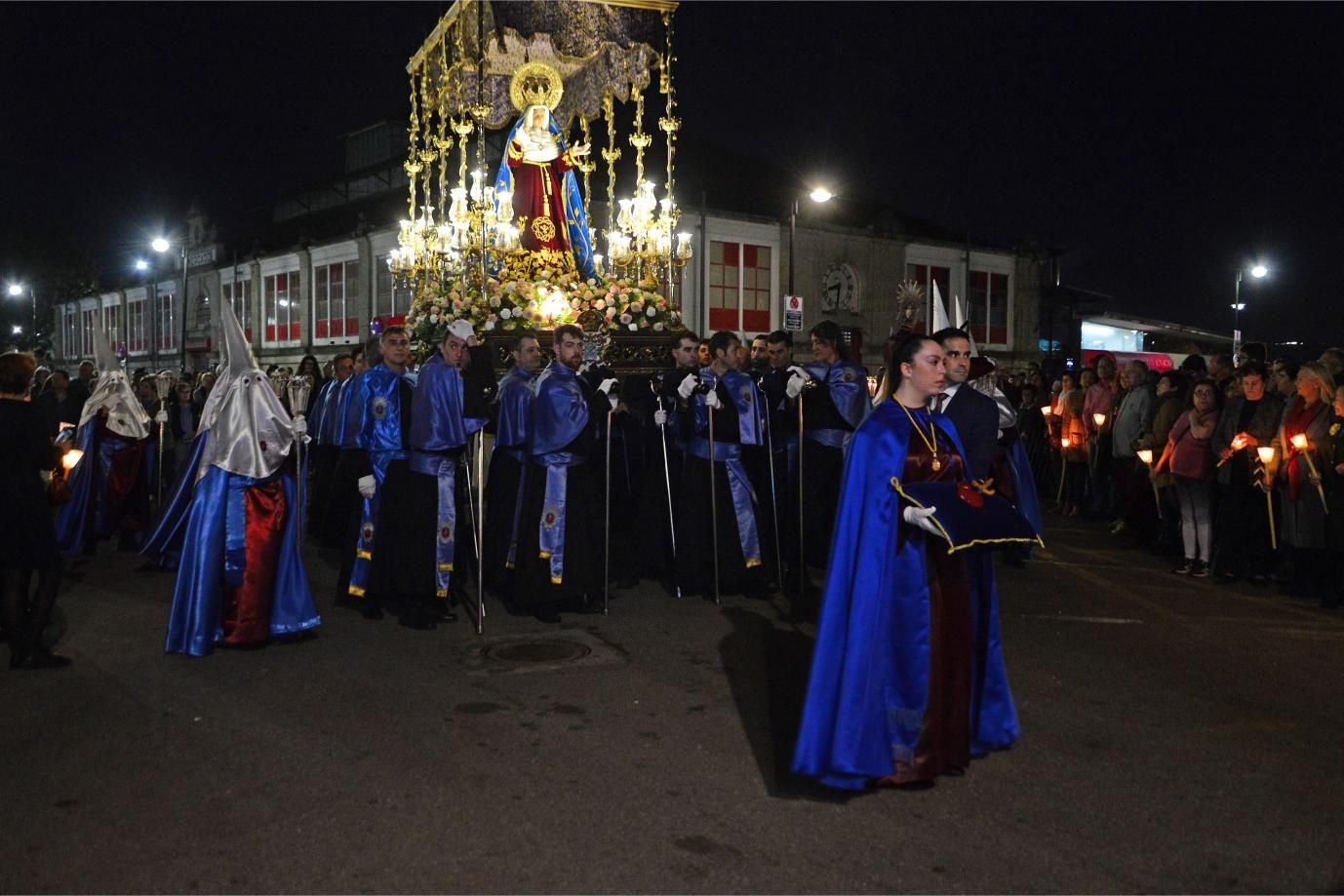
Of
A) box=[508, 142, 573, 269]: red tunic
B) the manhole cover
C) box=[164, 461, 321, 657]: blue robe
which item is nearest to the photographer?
box=[164, 461, 321, 657]: blue robe

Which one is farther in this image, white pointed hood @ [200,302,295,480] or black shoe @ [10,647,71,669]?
white pointed hood @ [200,302,295,480]

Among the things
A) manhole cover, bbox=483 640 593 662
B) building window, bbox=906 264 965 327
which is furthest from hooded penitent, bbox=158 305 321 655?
building window, bbox=906 264 965 327

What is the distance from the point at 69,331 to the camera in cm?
5916

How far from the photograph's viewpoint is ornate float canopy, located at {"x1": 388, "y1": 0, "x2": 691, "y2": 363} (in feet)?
43.2

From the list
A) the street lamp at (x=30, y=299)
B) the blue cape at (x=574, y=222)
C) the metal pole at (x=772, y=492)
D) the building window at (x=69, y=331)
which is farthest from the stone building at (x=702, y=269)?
the metal pole at (x=772, y=492)

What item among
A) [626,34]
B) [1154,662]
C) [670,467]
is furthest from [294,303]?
[1154,662]

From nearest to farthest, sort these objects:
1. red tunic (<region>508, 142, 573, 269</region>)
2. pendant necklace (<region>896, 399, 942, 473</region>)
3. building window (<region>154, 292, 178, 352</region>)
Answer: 1. pendant necklace (<region>896, 399, 942, 473</region>)
2. red tunic (<region>508, 142, 573, 269</region>)
3. building window (<region>154, 292, 178, 352</region>)

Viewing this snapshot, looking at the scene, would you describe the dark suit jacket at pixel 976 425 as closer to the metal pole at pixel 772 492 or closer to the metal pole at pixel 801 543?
the metal pole at pixel 801 543

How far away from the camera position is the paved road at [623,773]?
3969 mm

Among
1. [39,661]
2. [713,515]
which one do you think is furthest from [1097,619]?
[39,661]

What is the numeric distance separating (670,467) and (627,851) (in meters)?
5.93

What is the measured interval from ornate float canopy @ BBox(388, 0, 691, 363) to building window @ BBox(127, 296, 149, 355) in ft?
129

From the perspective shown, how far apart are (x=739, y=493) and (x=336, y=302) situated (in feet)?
94.7

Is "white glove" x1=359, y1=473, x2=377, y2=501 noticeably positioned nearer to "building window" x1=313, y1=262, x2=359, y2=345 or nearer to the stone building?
the stone building
